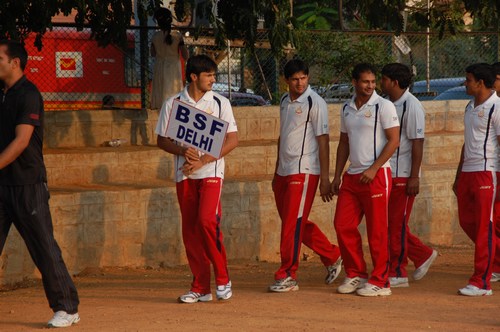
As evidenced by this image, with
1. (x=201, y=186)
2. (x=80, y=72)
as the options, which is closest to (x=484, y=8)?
(x=201, y=186)

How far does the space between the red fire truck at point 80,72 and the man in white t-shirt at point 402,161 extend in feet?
20.2

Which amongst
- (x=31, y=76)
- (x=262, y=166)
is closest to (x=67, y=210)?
(x=262, y=166)

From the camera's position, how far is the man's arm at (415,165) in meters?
10.1

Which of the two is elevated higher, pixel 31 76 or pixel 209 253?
pixel 31 76

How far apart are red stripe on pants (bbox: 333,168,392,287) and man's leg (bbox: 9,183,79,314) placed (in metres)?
2.77

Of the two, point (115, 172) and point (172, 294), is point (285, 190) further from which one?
point (115, 172)

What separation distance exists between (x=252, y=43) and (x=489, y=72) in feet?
12.6

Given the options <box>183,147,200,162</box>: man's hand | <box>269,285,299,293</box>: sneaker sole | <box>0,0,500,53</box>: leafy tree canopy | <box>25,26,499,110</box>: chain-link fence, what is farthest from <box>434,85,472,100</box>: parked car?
<box>183,147,200,162</box>: man's hand

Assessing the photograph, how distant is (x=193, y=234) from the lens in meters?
9.22

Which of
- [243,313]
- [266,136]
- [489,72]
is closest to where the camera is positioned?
[243,313]

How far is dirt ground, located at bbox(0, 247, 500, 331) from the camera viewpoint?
8250 mm

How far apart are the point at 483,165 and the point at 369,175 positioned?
101cm

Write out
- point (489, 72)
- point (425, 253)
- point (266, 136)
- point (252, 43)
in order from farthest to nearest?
1. point (266, 136)
2. point (252, 43)
3. point (425, 253)
4. point (489, 72)

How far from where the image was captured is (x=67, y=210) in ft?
37.2
